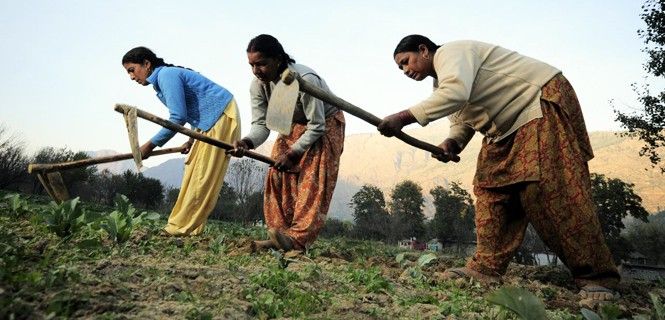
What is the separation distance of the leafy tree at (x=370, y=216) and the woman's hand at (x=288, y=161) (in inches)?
1460

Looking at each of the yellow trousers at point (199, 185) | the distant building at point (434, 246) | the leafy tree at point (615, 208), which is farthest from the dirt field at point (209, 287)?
the leafy tree at point (615, 208)

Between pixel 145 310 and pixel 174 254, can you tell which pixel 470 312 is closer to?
pixel 145 310

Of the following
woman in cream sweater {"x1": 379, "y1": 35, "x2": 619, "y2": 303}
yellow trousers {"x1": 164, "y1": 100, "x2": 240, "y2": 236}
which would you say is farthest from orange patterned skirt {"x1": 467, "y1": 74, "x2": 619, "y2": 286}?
yellow trousers {"x1": 164, "y1": 100, "x2": 240, "y2": 236}

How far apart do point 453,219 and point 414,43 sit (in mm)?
40895

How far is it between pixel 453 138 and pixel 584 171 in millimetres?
1069

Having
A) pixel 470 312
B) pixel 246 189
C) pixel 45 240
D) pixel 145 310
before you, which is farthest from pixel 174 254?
pixel 246 189

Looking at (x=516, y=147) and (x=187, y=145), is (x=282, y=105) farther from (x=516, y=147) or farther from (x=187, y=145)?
(x=187, y=145)

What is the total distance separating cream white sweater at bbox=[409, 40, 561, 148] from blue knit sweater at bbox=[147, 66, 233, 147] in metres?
2.27

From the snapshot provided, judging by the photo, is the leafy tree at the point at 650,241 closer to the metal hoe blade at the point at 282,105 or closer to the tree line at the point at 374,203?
the tree line at the point at 374,203

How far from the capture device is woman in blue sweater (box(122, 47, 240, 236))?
4.33 m

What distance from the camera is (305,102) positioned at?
3.85 meters

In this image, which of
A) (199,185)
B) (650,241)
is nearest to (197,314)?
(199,185)

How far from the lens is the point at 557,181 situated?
2.95 m

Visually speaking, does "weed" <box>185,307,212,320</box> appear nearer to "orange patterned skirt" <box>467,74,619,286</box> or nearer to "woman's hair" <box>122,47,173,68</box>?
"orange patterned skirt" <box>467,74,619,286</box>
